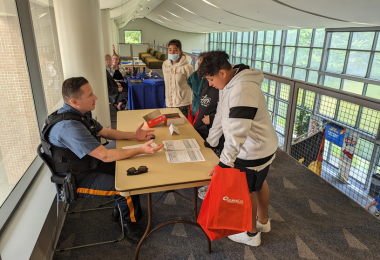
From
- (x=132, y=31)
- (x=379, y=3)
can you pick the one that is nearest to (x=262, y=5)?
(x=379, y=3)

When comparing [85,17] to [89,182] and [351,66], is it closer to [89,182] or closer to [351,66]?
[89,182]

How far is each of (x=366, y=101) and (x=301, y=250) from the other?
4.56 feet

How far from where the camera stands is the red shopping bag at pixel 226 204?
1.52 m

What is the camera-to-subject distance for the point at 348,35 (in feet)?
37.6

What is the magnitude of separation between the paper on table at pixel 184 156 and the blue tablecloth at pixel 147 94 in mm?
2780

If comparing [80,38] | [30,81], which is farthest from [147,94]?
[30,81]

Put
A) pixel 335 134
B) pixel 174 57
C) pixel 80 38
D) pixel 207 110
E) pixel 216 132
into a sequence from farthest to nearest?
1. pixel 174 57
2. pixel 80 38
3. pixel 335 134
4. pixel 207 110
5. pixel 216 132

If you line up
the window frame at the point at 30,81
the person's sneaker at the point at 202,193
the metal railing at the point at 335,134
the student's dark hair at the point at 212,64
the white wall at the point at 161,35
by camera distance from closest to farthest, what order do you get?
the student's dark hair at the point at 212,64
the window frame at the point at 30,81
the metal railing at the point at 335,134
the person's sneaker at the point at 202,193
the white wall at the point at 161,35

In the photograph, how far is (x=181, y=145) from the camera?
207 cm

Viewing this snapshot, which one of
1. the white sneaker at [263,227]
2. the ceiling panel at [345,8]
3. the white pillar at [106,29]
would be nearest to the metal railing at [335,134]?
the white sneaker at [263,227]

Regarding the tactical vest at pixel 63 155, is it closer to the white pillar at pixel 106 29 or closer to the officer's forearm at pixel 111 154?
the officer's forearm at pixel 111 154

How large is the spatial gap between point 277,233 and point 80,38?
3195 millimetres

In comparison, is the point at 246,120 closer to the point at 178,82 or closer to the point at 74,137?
the point at 74,137

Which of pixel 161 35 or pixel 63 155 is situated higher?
pixel 161 35
